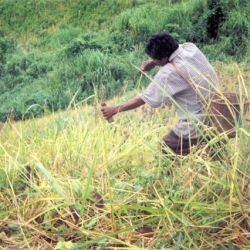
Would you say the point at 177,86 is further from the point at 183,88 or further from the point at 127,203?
the point at 127,203

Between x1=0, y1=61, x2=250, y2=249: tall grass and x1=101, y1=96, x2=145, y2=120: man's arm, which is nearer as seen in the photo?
x1=0, y1=61, x2=250, y2=249: tall grass

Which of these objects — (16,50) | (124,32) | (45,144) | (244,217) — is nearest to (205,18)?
(124,32)

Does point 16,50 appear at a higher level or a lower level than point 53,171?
lower

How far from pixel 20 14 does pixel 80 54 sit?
4929 mm

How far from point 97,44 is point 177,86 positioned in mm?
8752

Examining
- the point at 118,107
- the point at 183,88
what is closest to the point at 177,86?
the point at 183,88

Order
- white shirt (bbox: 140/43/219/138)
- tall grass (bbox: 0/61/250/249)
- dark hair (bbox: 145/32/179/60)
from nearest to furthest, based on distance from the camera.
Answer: tall grass (bbox: 0/61/250/249) → white shirt (bbox: 140/43/219/138) → dark hair (bbox: 145/32/179/60)

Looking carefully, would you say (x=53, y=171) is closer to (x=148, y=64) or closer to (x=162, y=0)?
(x=148, y=64)

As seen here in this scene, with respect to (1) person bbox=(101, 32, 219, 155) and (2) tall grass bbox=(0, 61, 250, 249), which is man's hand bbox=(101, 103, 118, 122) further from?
(2) tall grass bbox=(0, 61, 250, 249)

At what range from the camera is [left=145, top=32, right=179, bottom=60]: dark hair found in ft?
11.4

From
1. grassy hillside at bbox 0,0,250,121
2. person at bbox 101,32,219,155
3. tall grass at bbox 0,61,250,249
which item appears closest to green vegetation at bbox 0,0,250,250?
tall grass at bbox 0,61,250,249

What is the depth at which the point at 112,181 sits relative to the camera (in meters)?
2.51

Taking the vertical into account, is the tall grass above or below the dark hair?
below

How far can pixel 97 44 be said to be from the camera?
11.8 meters
